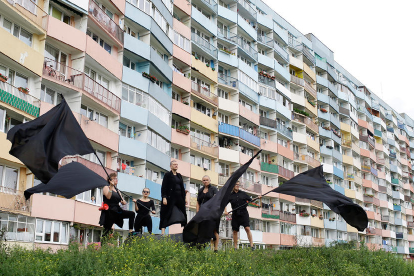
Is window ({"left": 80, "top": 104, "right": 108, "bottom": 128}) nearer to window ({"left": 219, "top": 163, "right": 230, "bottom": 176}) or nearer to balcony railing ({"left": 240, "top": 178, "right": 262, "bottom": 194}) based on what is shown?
window ({"left": 219, "top": 163, "right": 230, "bottom": 176})

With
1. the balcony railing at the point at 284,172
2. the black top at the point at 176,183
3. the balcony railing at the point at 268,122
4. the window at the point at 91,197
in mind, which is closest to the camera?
the black top at the point at 176,183

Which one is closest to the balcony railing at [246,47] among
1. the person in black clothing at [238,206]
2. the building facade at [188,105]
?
→ the building facade at [188,105]

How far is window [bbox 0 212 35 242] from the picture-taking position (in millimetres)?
25781

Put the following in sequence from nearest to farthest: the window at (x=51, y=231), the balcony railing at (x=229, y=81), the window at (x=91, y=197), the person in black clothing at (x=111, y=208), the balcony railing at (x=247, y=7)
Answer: the person in black clothing at (x=111, y=208) → the window at (x=51, y=231) → the window at (x=91, y=197) → the balcony railing at (x=229, y=81) → the balcony railing at (x=247, y=7)

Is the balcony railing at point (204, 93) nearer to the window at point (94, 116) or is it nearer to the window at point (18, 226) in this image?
the window at point (94, 116)

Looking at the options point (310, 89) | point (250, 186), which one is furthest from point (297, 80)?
point (250, 186)

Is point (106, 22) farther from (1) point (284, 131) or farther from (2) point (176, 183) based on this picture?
(1) point (284, 131)

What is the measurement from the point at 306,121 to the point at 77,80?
140 feet

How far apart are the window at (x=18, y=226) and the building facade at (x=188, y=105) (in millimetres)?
56

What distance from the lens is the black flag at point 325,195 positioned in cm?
1599

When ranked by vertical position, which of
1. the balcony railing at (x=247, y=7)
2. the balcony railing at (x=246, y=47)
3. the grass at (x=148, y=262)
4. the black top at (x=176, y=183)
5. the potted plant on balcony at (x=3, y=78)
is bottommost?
the grass at (x=148, y=262)

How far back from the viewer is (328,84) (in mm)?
77750

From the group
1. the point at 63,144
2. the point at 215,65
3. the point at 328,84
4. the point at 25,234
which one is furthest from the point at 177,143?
the point at 328,84

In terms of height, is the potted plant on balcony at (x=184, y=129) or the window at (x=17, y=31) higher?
the window at (x=17, y=31)
